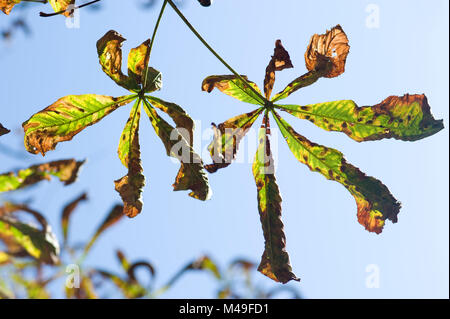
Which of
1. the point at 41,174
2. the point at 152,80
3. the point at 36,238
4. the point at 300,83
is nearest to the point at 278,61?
the point at 300,83

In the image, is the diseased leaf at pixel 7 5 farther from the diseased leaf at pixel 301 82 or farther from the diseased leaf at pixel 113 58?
the diseased leaf at pixel 301 82

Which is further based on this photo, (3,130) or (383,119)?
(383,119)

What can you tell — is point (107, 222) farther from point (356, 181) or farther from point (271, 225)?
point (356, 181)

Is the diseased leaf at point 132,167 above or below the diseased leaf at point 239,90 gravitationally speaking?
below

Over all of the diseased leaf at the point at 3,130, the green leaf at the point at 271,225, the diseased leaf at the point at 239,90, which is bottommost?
the green leaf at the point at 271,225

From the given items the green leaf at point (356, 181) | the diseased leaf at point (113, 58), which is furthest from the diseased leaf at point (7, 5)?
the green leaf at point (356, 181)

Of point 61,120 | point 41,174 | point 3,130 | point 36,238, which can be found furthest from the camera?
point 61,120

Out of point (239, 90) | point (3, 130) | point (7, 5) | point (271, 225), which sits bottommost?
point (271, 225)
